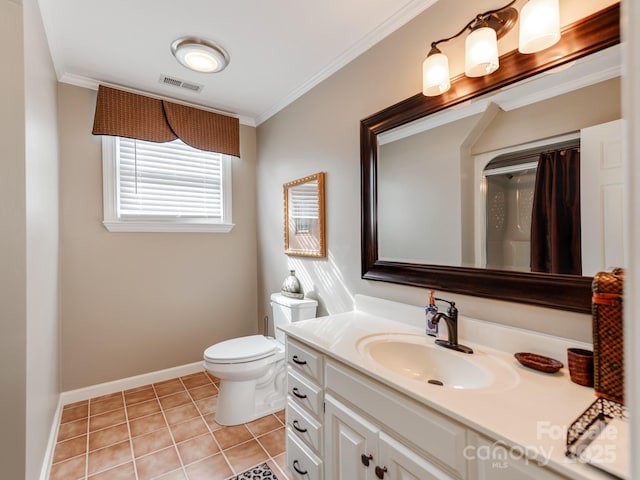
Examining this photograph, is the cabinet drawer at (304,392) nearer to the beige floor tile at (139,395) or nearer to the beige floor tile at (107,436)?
the beige floor tile at (107,436)

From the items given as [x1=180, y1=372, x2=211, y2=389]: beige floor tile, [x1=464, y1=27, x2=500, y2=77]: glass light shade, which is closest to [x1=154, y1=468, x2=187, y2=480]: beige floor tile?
[x1=180, y1=372, x2=211, y2=389]: beige floor tile

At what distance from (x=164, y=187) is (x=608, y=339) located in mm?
2883

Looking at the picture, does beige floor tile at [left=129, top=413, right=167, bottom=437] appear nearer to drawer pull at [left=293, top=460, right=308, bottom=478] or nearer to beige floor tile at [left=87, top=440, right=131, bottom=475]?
beige floor tile at [left=87, top=440, right=131, bottom=475]

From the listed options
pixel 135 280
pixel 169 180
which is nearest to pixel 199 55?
pixel 169 180

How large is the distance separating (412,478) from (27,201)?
5.58ft

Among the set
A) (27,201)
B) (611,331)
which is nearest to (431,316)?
(611,331)

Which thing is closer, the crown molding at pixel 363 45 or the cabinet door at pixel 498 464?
the cabinet door at pixel 498 464

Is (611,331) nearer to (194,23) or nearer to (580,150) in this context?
(580,150)

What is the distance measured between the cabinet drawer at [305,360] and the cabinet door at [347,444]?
0.11 meters

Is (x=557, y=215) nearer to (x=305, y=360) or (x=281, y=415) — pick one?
(x=305, y=360)

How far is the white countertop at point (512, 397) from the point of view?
2.23 ft

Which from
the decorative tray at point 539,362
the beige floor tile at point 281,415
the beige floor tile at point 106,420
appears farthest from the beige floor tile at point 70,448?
the decorative tray at point 539,362

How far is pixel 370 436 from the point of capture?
106cm

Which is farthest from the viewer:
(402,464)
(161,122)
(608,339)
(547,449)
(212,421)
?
(161,122)
